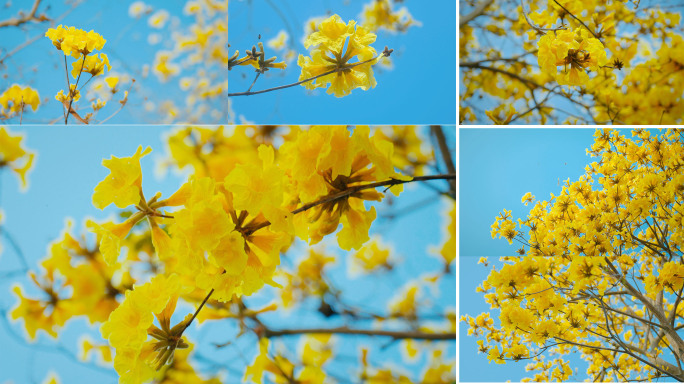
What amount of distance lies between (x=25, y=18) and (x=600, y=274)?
1627mm

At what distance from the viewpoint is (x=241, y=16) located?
131 cm

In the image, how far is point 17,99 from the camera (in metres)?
1.34

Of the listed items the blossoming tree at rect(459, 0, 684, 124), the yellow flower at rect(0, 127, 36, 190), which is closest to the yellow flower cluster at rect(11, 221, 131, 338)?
the yellow flower at rect(0, 127, 36, 190)

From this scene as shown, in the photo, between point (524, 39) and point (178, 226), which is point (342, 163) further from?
point (524, 39)

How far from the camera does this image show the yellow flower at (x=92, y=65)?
131 centimetres

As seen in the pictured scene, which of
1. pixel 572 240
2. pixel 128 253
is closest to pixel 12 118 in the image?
pixel 128 253

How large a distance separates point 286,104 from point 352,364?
702 millimetres

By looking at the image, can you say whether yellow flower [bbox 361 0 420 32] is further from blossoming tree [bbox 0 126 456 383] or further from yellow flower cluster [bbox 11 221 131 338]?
yellow flower cluster [bbox 11 221 131 338]

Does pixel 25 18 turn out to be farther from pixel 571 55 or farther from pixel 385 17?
pixel 571 55

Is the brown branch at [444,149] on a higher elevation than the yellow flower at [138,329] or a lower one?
higher

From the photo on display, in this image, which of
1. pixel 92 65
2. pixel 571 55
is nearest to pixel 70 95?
pixel 92 65

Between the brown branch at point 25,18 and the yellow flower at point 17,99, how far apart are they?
160mm

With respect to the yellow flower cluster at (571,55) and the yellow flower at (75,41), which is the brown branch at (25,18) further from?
the yellow flower cluster at (571,55)

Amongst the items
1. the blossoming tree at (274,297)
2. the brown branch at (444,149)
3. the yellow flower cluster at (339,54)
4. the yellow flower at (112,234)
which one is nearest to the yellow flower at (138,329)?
the yellow flower at (112,234)
